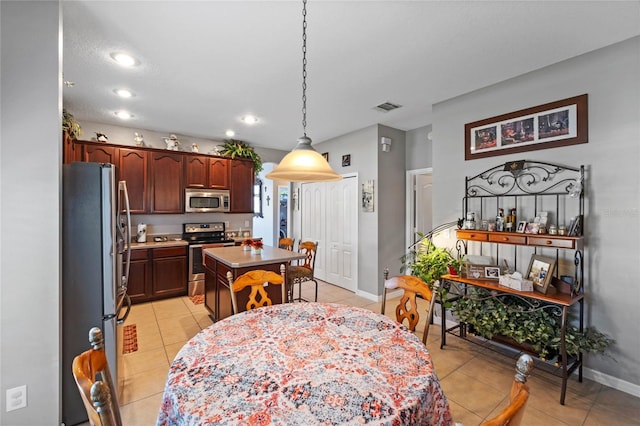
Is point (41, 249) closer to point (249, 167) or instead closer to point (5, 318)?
point (5, 318)

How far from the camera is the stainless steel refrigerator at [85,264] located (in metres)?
1.91

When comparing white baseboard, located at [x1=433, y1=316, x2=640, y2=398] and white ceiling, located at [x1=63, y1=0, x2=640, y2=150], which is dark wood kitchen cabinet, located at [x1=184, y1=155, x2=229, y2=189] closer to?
white ceiling, located at [x1=63, y1=0, x2=640, y2=150]

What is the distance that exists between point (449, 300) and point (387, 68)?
2459 mm

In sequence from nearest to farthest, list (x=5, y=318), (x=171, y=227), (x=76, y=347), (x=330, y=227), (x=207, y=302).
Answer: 1. (x=5, y=318)
2. (x=76, y=347)
3. (x=207, y=302)
4. (x=171, y=227)
5. (x=330, y=227)

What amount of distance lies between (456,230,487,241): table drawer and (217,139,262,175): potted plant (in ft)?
13.4

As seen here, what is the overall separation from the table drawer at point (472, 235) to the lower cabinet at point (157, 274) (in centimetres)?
408

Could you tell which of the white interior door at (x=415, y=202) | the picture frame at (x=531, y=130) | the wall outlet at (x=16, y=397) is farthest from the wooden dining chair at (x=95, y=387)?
the white interior door at (x=415, y=202)

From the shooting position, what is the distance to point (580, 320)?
2.37 metres

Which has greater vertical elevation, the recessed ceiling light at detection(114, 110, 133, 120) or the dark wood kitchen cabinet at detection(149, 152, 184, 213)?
the recessed ceiling light at detection(114, 110, 133, 120)

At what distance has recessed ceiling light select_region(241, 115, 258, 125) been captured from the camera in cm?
415

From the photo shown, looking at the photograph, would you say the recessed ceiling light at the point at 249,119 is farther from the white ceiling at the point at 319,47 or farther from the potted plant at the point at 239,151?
the potted plant at the point at 239,151

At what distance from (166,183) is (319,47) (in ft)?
11.8

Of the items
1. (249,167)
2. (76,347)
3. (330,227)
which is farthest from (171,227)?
(76,347)

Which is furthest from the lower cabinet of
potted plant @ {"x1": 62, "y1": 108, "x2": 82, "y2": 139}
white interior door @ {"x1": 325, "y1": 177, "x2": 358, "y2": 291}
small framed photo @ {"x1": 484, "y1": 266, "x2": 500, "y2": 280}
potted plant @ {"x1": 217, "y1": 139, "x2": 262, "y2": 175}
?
small framed photo @ {"x1": 484, "y1": 266, "x2": 500, "y2": 280}
